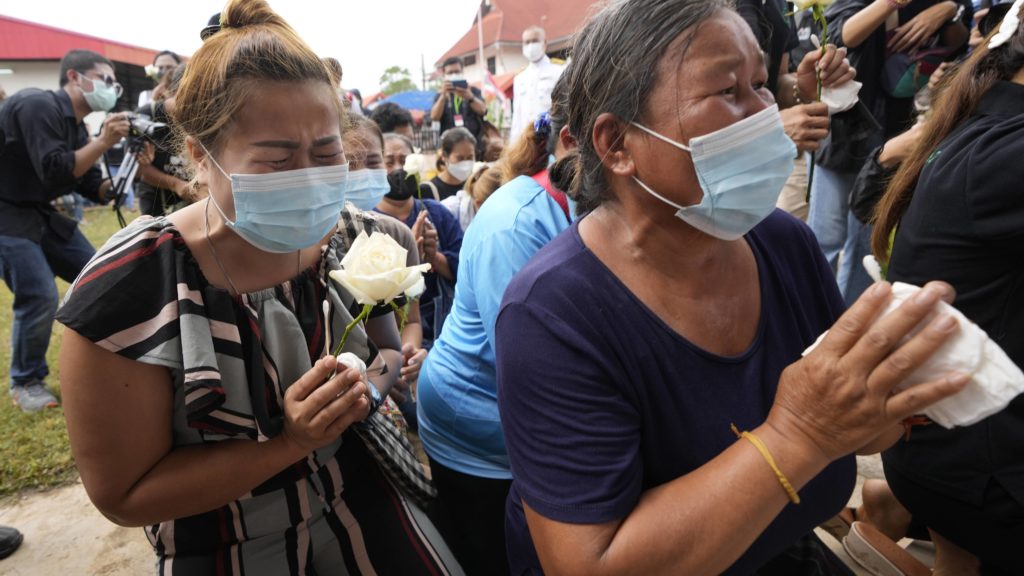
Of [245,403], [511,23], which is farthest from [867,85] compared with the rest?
[511,23]

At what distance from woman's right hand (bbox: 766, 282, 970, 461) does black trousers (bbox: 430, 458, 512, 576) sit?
1181 mm

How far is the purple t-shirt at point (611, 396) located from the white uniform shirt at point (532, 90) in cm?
645

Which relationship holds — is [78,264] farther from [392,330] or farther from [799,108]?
[799,108]

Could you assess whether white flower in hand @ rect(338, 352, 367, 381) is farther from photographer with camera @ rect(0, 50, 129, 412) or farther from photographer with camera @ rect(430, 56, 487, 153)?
photographer with camera @ rect(430, 56, 487, 153)

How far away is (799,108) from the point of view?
2.30 meters

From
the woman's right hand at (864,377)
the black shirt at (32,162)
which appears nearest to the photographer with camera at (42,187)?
the black shirt at (32,162)

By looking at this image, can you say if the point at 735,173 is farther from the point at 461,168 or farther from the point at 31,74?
the point at 31,74

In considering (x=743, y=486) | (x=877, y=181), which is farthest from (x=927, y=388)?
(x=877, y=181)

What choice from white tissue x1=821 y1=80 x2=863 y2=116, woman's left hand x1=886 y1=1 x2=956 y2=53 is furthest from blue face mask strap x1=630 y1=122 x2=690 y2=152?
woman's left hand x1=886 y1=1 x2=956 y2=53

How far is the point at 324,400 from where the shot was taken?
139 centimetres

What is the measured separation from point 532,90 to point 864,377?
7210 mm

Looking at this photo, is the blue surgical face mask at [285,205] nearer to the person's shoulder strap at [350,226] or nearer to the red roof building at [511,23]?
the person's shoulder strap at [350,226]

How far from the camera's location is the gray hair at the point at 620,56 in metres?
1.27

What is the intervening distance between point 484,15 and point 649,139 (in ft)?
147
